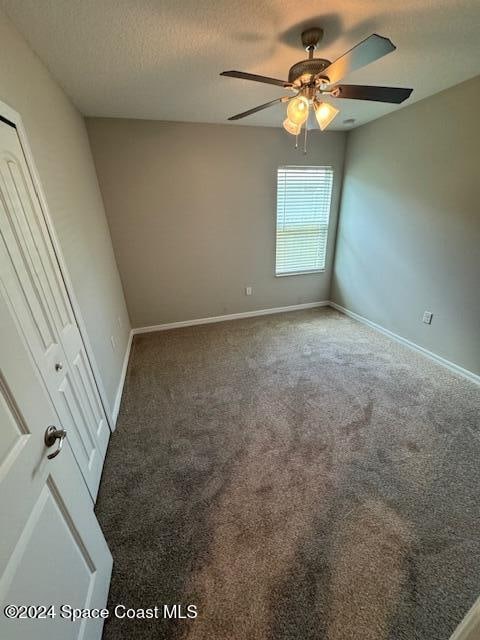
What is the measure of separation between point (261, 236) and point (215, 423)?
8.49ft

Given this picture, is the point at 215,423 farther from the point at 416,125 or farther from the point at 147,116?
the point at 416,125

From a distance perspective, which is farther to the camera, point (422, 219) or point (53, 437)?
point (422, 219)

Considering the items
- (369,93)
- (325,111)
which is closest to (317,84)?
(325,111)

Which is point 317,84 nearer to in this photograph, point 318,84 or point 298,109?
point 318,84

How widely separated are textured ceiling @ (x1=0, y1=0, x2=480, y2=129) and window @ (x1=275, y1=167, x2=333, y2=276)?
1.36 m

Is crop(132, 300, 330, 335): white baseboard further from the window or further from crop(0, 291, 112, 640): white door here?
crop(0, 291, 112, 640): white door

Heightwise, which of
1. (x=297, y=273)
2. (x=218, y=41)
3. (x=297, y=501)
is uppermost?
(x=218, y=41)

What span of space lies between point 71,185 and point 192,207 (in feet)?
5.01

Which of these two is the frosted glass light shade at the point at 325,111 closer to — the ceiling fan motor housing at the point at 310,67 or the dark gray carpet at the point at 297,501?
the ceiling fan motor housing at the point at 310,67

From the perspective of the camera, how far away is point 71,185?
1997mm

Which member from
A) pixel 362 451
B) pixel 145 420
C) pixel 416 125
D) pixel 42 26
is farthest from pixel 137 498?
pixel 416 125

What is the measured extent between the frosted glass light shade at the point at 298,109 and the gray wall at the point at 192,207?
1899 mm

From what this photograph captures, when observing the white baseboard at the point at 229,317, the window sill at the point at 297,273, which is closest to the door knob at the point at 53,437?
the white baseboard at the point at 229,317

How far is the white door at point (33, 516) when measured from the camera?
2.10ft
